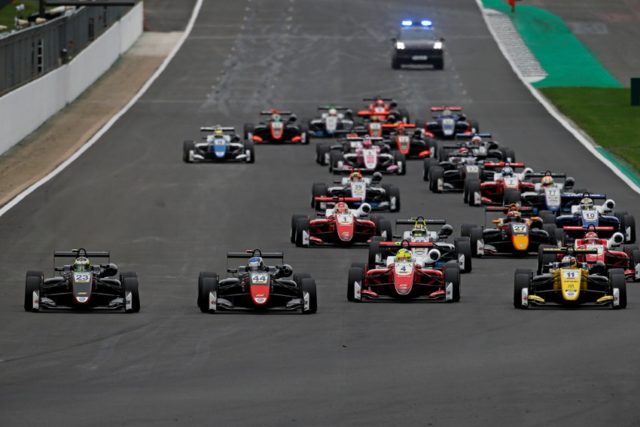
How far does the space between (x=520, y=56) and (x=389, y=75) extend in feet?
23.9

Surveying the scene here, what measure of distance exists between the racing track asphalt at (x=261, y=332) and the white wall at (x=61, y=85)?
260cm

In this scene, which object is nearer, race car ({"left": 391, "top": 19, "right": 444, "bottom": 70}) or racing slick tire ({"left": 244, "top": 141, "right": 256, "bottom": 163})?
racing slick tire ({"left": 244, "top": 141, "right": 256, "bottom": 163})

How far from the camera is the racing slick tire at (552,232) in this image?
37188 mm

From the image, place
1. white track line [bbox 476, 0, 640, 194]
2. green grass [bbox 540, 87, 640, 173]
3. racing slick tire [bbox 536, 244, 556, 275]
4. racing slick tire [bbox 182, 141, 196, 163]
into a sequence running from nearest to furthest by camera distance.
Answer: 1. racing slick tire [bbox 536, 244, 556, 275]
2. white track line [bbox 476, 0, 640, 194]
3. racing slick tire [bbox 182, 141, 196, 163]
4. green grass [bbox 540, 87, 640, 173]

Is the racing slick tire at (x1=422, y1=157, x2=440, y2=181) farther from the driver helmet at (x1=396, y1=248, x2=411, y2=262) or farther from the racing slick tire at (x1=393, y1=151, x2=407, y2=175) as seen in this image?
the driver helmet at (x1=396, y1=248, x2=411, y2=262)

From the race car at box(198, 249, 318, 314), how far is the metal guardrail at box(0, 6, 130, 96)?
1062 inches

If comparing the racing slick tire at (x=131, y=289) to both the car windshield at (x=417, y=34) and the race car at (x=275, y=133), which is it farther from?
the car windshield at (x=417, y=34)

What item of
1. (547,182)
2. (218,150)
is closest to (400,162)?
(218,150)

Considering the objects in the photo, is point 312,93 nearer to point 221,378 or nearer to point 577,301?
point 577,301

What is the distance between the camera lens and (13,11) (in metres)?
94.6

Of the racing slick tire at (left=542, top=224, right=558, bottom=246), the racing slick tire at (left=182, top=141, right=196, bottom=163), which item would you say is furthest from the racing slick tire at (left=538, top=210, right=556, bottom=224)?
the racing slick tire at (left=182, top=141, right=196, bottom=163)

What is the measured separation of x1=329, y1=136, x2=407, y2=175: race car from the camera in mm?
52719

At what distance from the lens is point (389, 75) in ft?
262

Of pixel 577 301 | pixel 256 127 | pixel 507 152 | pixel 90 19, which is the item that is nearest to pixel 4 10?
pixel 90 19
